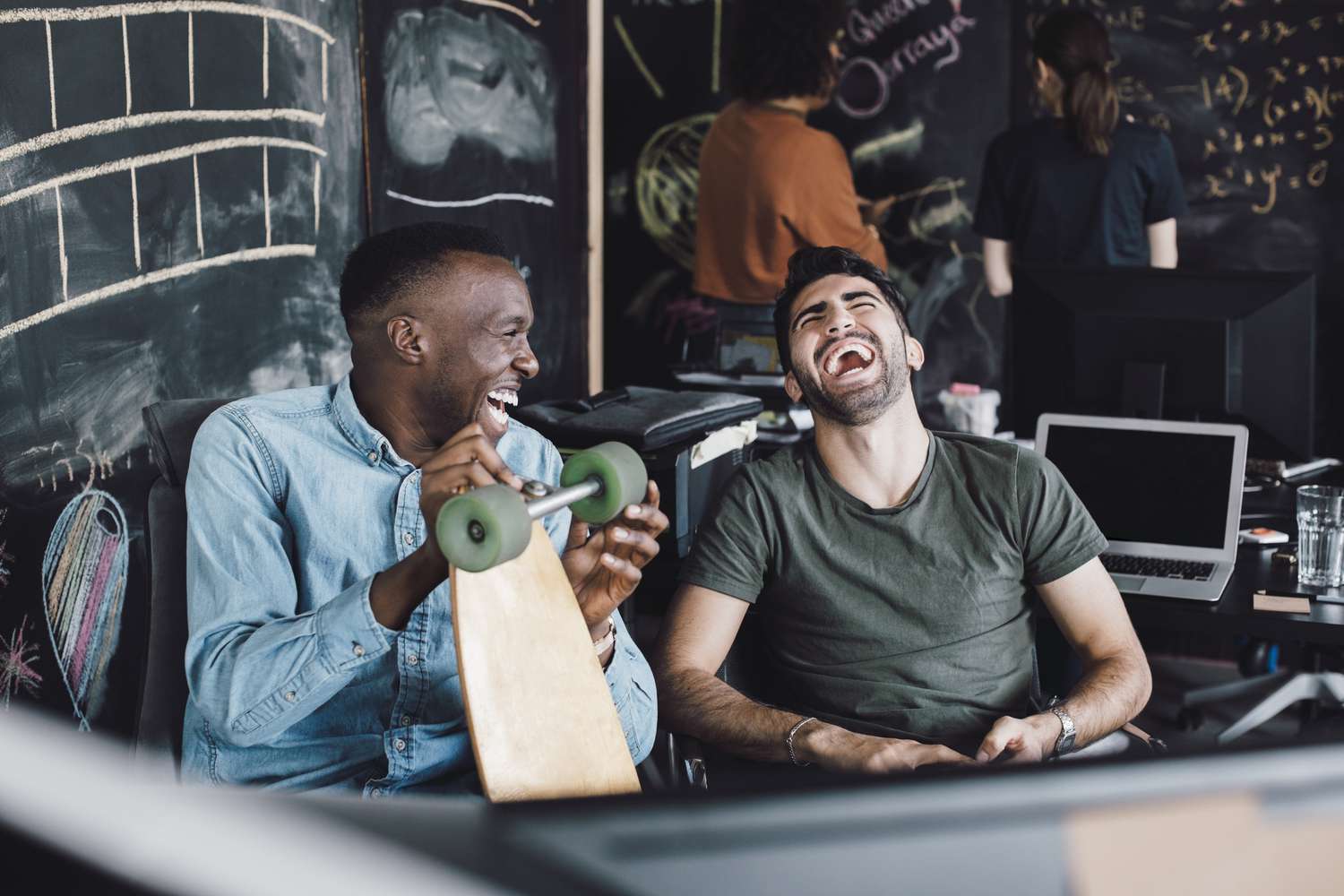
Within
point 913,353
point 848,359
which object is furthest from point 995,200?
point 848,359

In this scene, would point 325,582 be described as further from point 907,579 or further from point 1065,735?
point 1065,735

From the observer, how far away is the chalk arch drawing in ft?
14.9

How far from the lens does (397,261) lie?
1.51m

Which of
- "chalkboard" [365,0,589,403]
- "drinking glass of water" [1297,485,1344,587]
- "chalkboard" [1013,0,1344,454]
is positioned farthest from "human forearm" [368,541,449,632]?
"chalkboard" [1013,0,1344,454]

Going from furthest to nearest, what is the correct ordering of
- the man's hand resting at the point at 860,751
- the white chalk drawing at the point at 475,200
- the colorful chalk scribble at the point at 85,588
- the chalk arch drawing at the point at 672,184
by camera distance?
1. the chalk arch drawing at the point at 672,184
2. the white chalk drawing at the point at 475,200
3. the colorful chalk scribble at the point at 85,588
4. the man's hand resting at the point at 860,751

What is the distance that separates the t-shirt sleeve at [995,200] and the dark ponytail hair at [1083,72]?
21 centimetres

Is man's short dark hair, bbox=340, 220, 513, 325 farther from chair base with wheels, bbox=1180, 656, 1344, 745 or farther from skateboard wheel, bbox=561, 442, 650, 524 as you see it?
chair base with wheels, bbox=1180, 656, 1344, 745

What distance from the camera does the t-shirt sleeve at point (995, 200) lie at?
3.46 m

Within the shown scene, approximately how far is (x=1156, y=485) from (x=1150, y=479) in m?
0.01

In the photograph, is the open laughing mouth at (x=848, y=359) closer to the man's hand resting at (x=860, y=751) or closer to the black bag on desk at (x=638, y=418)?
the black bag on desk at (x=638, y=418)

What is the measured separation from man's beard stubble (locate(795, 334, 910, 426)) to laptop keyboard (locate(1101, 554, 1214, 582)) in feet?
1.53

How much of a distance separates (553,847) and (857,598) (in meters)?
1.43

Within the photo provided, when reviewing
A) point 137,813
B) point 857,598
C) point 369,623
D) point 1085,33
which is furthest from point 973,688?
point 1085,33

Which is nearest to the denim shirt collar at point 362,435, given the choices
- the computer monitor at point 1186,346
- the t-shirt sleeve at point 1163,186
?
the computer monitor at point 1186,346
